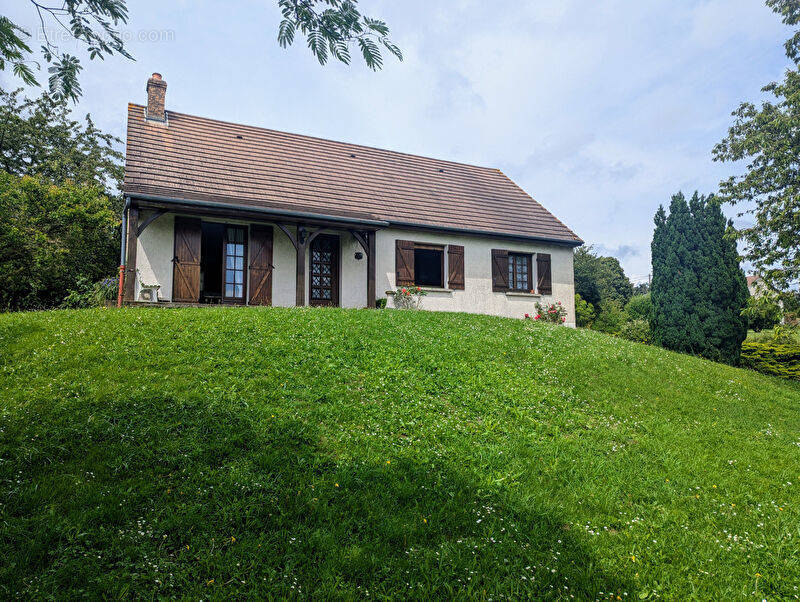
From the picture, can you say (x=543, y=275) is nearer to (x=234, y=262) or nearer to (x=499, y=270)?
(x=499, y=270)

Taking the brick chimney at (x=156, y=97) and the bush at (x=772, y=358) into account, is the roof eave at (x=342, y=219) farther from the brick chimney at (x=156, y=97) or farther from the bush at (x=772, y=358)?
the bush at (x=772, y=358)

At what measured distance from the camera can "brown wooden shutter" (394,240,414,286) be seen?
1505cm

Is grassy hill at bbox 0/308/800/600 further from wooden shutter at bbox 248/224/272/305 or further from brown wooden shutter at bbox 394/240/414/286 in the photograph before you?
brown wooden shutter at bbox 394/240/414/286

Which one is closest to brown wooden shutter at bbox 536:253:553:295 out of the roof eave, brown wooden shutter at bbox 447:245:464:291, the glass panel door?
the roof eave

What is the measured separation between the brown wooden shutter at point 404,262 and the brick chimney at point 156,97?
28.3 feet

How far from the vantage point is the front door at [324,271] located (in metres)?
14.5

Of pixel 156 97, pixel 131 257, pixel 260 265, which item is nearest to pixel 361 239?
pixel 260 265

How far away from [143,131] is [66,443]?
12.6 metres

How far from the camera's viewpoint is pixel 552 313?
53.6 feet

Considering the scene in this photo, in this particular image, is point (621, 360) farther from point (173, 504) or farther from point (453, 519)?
point (173, 504)

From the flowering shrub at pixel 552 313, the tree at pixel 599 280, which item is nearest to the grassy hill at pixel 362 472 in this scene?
the flowering shrub at pixel 552 313

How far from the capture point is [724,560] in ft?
13.6

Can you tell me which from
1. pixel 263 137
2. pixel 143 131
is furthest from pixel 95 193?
pixel 263 137

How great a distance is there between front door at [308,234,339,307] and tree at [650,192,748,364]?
37.7ft
